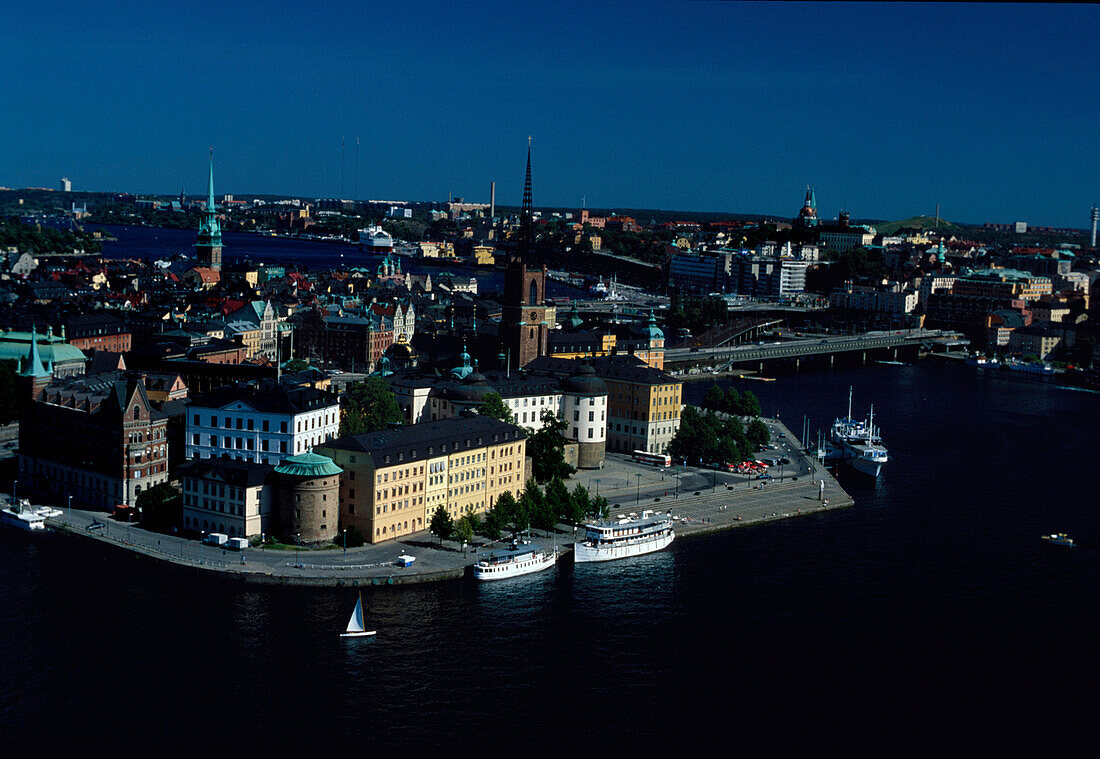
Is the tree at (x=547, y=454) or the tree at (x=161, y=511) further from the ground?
the tree at (x=547, y=454)

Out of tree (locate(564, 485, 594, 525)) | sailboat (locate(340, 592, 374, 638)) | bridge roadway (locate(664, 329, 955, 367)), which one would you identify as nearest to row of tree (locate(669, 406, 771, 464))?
tree (locate(564, 485, 594, 525))

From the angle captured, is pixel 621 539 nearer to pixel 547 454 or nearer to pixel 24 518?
pixel 547 454

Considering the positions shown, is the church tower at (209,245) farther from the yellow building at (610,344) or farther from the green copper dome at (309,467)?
the green copper dome at (309,467)

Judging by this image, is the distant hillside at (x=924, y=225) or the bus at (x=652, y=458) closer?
the bus at (x=652, y=458)

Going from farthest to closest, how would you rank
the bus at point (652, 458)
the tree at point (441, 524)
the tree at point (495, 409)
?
the bus at point (652, 458) → the tree at point (495, 409) → the tree at point (441, 524)

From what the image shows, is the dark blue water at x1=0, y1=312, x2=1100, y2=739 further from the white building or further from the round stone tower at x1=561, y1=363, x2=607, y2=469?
the round stone tower at x1=561, y1=363, x2=607, y2=469

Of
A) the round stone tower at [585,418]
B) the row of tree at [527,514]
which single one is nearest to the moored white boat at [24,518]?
the row of tree at [527,514]

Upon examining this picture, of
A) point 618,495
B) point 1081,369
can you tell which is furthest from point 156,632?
point 1081,369
